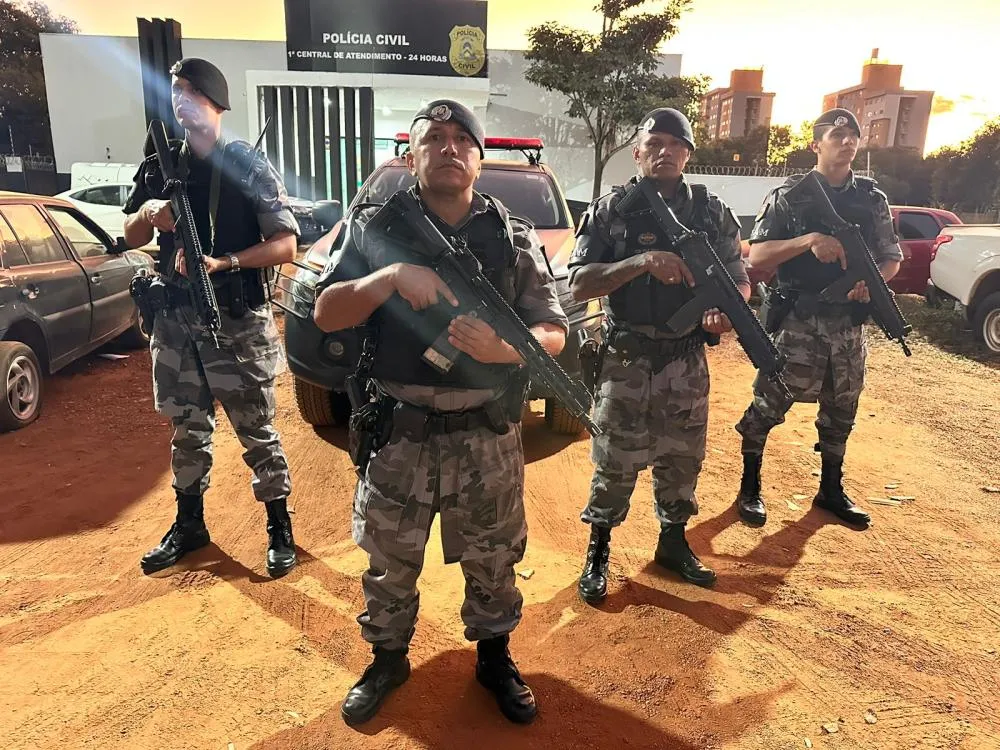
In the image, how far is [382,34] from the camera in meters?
15.3

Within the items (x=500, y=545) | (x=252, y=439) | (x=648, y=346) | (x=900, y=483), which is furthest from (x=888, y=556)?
(x=252, y=439)

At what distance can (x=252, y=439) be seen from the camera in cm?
296

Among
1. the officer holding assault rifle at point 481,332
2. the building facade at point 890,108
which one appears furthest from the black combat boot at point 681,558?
the building facade at point 890,108

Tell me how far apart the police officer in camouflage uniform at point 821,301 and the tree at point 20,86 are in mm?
27779

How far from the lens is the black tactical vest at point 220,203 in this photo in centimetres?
279

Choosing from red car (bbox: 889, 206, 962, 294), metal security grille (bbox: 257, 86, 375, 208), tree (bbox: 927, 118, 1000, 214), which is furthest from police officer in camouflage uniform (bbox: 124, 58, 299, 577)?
tree (bbox: 927, 118, 1000, 214)

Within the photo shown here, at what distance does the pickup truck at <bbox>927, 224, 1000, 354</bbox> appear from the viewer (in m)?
7.55

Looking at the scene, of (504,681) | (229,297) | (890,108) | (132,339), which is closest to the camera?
(504,681)

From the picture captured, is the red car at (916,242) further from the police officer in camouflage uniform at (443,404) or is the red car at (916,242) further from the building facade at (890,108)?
the building facade at (890,108)

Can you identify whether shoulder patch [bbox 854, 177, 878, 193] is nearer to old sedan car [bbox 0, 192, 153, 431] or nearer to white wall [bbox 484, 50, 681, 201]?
old sedan car [bbox 0, 192, 153, 431]

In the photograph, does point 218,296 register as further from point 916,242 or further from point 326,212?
point 916,242

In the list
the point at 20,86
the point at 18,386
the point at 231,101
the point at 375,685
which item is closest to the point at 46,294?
the point at 18,386

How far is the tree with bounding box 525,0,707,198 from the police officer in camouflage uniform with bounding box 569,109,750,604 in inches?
568

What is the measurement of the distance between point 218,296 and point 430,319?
1404mm
